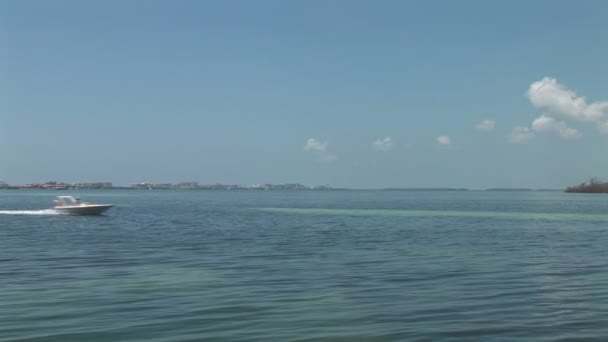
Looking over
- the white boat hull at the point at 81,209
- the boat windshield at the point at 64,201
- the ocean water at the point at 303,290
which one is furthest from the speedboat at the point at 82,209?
the ocean water at the point at 303,290

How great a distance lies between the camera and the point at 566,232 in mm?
42594

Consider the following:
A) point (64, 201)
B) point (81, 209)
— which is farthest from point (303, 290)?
point (64, 201)

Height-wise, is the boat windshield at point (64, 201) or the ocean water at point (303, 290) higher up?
the boat windshield at point (64, 201)

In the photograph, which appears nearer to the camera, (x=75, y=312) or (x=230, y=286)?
(x=75, y=312)

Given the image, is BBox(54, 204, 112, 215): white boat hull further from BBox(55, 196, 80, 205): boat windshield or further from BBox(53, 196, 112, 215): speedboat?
BBox(55, 196, 80, 205): boat windshield

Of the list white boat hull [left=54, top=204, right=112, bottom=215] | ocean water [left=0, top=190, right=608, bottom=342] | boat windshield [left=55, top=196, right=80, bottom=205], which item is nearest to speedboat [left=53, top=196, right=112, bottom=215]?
white boat hull [left=54, top=204, right=112, bottom=215]

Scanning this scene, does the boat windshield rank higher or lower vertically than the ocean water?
higher

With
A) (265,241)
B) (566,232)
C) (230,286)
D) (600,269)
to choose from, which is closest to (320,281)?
(230,286)

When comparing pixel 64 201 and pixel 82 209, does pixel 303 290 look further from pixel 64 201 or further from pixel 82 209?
pixel 64 201

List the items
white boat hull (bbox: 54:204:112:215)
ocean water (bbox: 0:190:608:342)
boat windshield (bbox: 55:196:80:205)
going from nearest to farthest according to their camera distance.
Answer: ocean water (bbox: 0:190:608:342)
white boat hull (bbox: 54:204:112:215)
boat windshield (bbox: 55:196:80:205)

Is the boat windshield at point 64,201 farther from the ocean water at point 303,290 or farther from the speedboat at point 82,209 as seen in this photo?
the ocean water at point 303,290

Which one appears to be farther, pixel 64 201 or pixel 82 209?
pixel 64 201

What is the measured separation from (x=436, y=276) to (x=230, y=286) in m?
6.93

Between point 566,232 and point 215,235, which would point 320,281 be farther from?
point 566,232
